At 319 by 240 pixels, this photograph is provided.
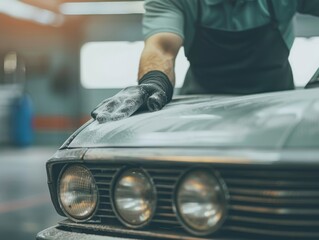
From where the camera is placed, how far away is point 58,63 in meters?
13.5

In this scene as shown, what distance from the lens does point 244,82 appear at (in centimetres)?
209

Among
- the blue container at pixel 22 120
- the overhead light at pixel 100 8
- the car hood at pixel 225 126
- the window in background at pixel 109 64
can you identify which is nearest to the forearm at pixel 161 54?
the car hood at pixel 225 126

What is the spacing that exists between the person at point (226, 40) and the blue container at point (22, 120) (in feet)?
36.3

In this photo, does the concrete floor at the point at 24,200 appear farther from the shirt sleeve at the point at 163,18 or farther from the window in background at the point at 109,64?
the window in background at the point at 109,64

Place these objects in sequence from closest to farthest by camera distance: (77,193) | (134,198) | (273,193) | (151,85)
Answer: (273,193)
(134,198)
(77,193)
(151,85)

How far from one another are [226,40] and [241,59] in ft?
0.30

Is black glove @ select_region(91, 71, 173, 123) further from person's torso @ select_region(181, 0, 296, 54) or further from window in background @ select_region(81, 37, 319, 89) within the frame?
window in background @ select_region(81, 37, 319, 89)

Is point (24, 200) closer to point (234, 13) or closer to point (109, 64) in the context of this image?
point (234, 13)

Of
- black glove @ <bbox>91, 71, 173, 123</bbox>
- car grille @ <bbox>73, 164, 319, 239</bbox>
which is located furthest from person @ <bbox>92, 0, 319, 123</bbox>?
car grille @ <bbox>73, 164, 319, 239</bbox>

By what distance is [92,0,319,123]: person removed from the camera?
195 cm

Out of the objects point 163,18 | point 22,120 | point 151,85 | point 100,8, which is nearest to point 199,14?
point 163,18

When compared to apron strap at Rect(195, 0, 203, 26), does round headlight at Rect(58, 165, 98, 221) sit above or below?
below

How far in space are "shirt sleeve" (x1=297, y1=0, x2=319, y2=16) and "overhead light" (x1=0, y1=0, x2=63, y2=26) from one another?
33.7 feet

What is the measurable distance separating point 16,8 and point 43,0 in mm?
990
